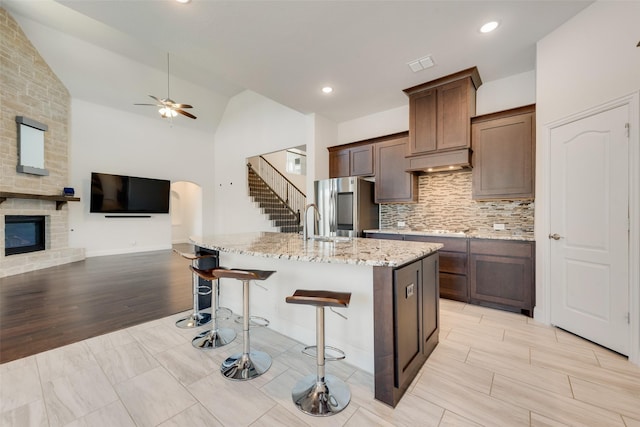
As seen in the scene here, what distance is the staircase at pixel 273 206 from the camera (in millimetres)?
7137

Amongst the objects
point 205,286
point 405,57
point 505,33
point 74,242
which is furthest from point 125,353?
point 74,242

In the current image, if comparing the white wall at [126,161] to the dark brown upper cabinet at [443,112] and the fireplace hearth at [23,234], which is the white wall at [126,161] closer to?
the fireplace hearth at [23,234]

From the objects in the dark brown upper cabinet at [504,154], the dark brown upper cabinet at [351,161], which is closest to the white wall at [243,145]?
the dark brown upper cabinet at [351,161]

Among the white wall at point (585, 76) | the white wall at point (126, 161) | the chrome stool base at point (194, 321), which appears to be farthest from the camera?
the white wall at point (126, 161)

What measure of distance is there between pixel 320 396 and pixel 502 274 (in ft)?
8.49

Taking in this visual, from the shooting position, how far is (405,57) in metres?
3.03

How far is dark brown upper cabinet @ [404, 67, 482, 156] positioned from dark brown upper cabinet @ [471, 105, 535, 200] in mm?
200

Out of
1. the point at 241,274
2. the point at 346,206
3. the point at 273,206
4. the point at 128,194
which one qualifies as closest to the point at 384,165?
the point at 346,206

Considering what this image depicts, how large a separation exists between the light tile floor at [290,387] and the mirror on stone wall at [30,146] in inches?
194

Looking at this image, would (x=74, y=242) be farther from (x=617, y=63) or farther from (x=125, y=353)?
(x=617, y=63)

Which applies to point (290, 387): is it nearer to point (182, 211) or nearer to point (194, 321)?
point (194, 321)

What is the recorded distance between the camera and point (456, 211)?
3.81 m

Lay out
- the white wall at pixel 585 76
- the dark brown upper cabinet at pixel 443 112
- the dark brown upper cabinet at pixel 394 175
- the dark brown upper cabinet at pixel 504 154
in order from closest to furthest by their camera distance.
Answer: the white wall at pixel 585 76, the dark brown upper cabinet at pixel 504 154, the dark brown upper cabinet at pixel 443 112, the dark brown upper cabinet at pixel 394 175

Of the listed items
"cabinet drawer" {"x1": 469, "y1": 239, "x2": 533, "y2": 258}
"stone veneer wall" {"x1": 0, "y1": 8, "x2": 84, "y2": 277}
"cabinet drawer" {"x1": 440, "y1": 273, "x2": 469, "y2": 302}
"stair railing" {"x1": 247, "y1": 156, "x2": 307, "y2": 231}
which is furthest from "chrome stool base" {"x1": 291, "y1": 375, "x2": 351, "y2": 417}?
"stair railing" {"x1": 247, "y1": 156, "x2": 307, "y2": 231}
